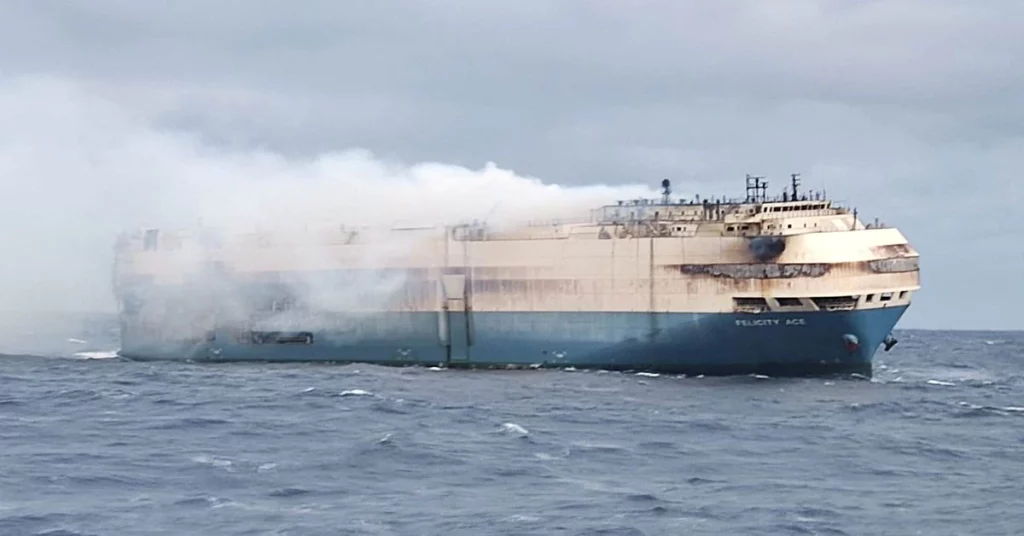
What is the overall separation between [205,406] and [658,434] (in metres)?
18.4

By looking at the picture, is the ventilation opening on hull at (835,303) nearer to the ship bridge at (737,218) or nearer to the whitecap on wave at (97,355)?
the ship bridge at (737,218)

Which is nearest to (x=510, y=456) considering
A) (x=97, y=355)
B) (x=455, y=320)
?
(x=455, y=320)

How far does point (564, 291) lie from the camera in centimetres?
6812

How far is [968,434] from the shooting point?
4794 centimetres

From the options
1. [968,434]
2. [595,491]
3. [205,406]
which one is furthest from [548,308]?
[595,491]

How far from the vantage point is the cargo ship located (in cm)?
6334

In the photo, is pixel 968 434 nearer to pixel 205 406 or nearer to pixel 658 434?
pixel 658 434

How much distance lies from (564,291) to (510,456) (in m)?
26.9

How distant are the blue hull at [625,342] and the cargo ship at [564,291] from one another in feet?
0.24

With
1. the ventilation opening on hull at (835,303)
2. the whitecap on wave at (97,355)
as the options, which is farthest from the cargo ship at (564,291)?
the whitecap on wave at (97,355)

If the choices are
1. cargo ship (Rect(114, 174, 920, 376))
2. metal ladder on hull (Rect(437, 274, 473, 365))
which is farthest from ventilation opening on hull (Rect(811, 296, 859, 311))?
metal ladder on hull (Rect(437, 274, 473, 365))

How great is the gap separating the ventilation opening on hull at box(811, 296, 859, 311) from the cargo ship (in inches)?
2.2

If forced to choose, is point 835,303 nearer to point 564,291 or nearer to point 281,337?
point 564,291

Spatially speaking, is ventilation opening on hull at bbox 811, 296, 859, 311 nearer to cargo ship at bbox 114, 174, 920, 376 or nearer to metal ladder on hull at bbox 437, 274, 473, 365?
cargo ship at bbox 114, 174, 920, 376
